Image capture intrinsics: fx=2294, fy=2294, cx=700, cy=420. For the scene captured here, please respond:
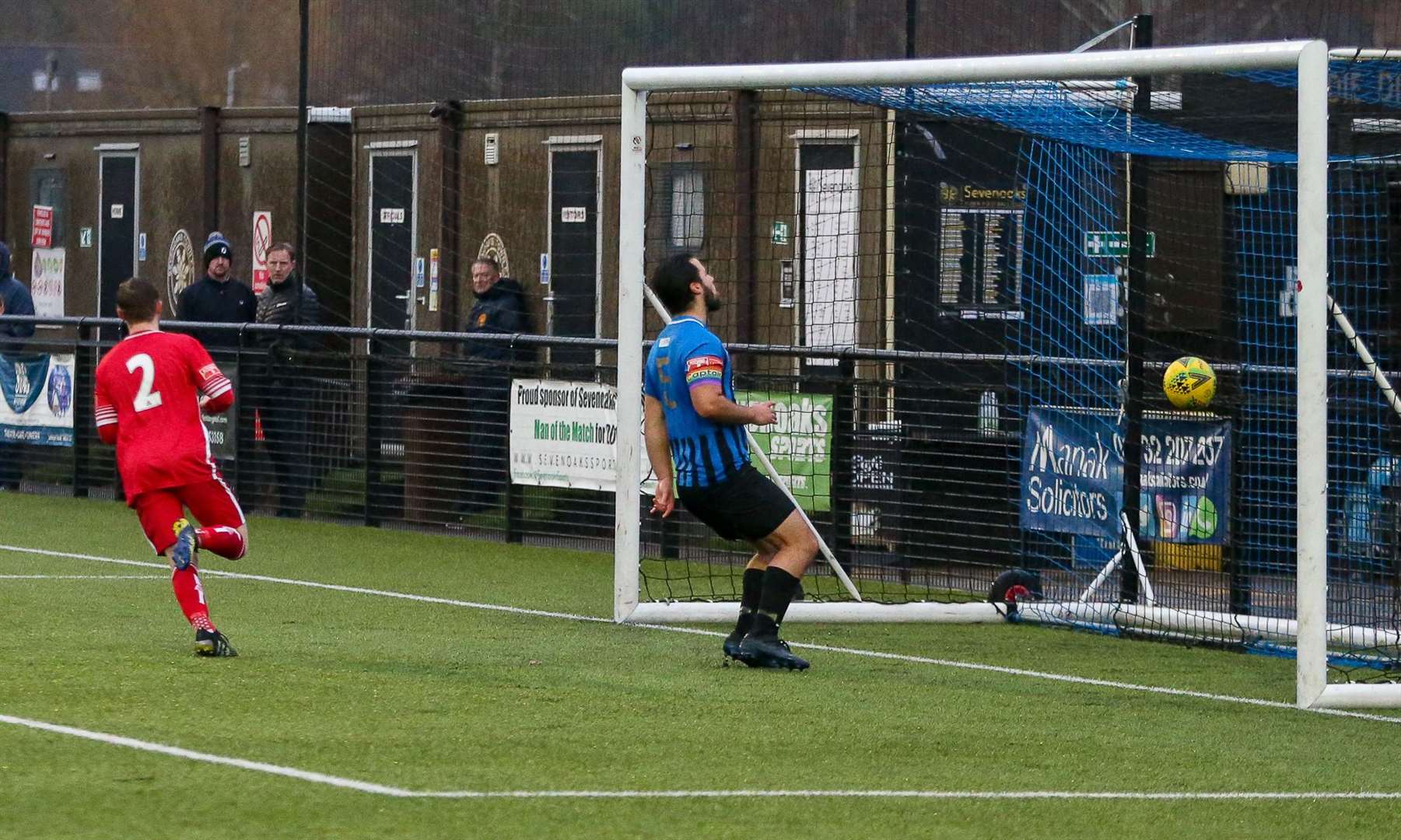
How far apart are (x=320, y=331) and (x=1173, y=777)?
35.9ft

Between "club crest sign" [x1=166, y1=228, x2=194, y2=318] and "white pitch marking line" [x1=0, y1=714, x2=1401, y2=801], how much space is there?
15087mm

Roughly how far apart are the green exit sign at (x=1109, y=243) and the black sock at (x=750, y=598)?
3.61m

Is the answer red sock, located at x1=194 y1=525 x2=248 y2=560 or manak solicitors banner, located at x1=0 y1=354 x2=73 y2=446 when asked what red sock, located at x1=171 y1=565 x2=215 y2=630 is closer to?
red sock, located at x1=194 y1=525 x2=248 y2=560

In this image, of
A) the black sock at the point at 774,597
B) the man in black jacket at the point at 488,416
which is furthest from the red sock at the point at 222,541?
the man in black jacket at the point at 488,416

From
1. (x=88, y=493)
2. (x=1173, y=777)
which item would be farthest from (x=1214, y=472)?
(x=88, y=493)

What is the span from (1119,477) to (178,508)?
5.09 m

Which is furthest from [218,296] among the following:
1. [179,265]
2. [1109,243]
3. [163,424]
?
[163,424]

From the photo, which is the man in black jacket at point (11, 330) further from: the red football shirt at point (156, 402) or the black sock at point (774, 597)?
the black sock at point (774, 597)

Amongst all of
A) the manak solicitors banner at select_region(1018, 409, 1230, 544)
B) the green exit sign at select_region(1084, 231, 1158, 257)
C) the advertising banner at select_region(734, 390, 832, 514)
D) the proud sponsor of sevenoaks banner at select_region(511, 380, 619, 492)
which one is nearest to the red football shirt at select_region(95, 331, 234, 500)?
the manak solicitors banner at select_region(1018, 409, 1230, 544)

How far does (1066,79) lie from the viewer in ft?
35.3

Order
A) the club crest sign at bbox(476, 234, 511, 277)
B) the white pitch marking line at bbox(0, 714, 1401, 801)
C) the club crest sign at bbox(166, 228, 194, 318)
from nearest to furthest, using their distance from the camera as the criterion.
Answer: the white pitch marking line at bbox(0, 714, 1401, 801) < the club crest sign at bbox(476, 234, 511, 277) < the club crest sign at bbox(166, 228, 194, 318)

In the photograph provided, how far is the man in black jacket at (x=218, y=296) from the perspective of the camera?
1881 centimetres

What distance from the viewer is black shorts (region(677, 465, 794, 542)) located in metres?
10.1

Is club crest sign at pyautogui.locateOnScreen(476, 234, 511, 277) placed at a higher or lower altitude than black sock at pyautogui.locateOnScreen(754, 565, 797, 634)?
higher
